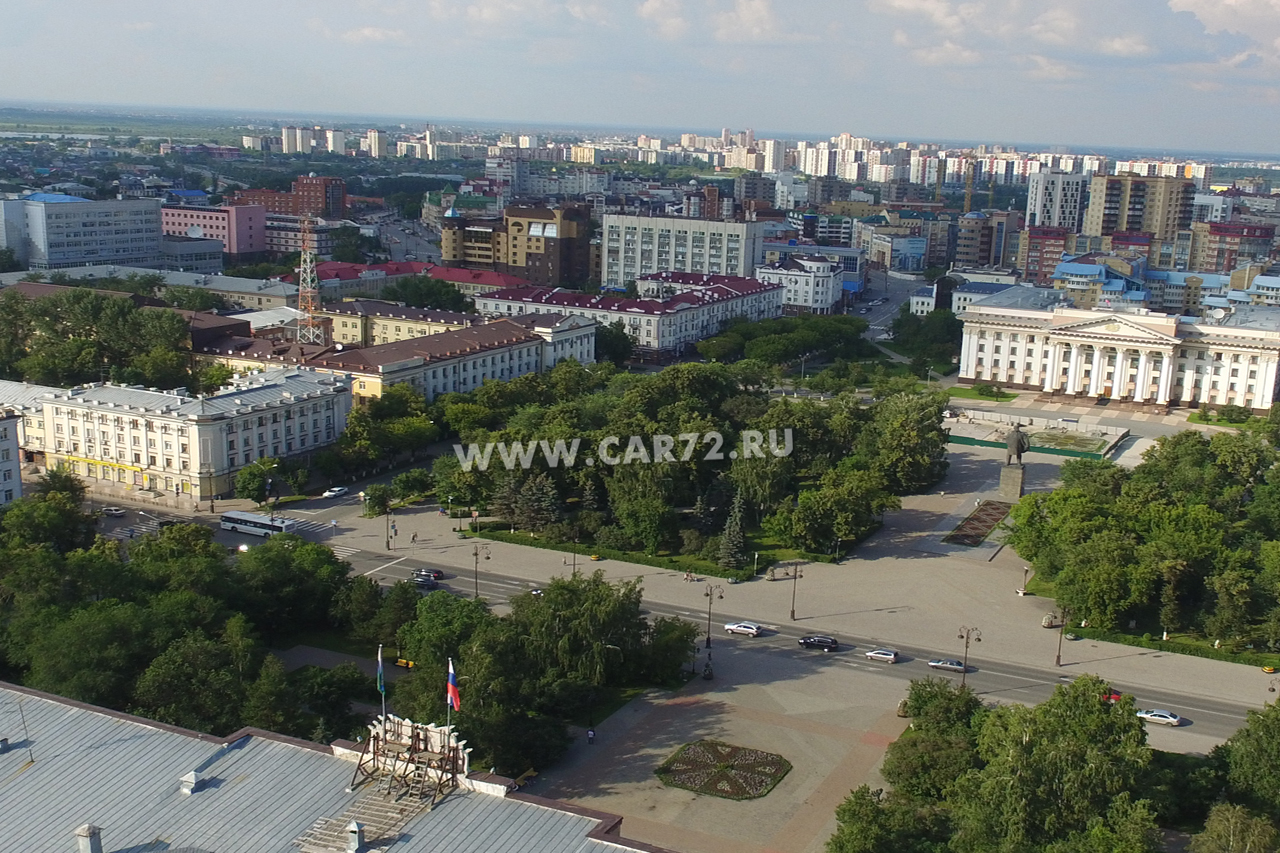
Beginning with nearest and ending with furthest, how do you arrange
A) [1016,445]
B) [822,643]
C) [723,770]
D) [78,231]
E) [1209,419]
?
[723,770] → [822,643] → [1016,445] → [1209,419] → [78,231]

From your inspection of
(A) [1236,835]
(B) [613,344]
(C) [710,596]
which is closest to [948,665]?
(C) [710,596]

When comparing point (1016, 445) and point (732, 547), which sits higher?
point (1016, 445)

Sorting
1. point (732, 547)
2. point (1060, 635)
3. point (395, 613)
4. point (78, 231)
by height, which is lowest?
point (1060, 635)

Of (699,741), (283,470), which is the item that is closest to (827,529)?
(699,741)

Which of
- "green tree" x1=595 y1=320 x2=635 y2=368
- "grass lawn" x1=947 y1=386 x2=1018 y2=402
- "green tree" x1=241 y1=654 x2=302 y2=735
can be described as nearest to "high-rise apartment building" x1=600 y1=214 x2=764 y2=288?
"green tree" x1=595 y1=320 x2=635 y2=368

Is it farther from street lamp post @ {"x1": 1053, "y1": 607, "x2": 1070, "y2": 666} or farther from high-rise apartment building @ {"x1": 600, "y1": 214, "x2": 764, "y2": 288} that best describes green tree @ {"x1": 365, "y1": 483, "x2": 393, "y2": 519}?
high-rise apartment building @ {"x1": 600, "y1": 214, "x2": 764, "y2": 288}

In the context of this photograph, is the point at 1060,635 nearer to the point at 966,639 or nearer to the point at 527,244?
the point at 966,639

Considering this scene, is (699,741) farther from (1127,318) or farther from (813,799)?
(1127,318)
